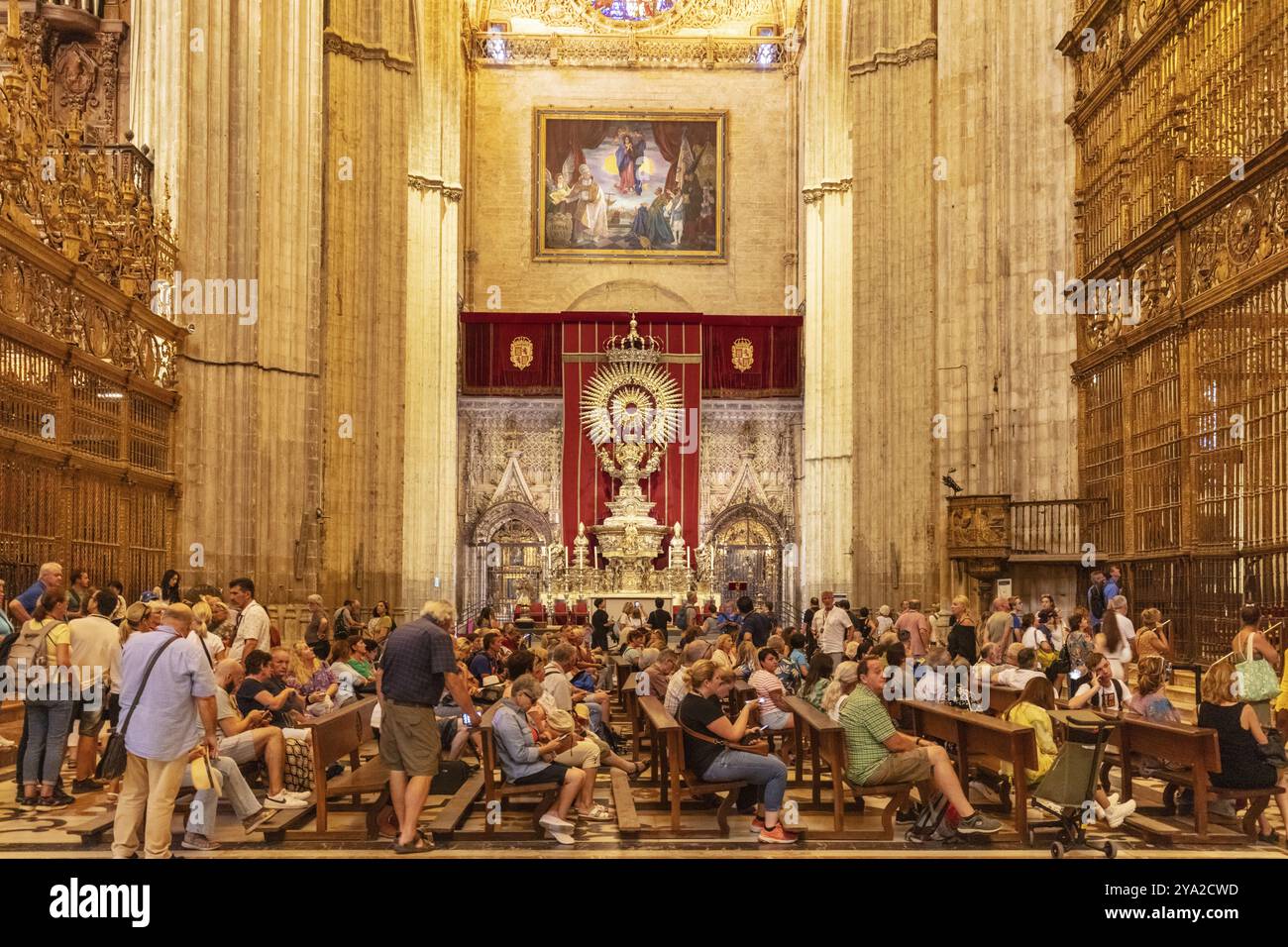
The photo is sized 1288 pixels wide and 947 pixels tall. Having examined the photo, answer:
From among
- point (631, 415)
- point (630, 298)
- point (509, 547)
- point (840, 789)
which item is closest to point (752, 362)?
point (631, 415)

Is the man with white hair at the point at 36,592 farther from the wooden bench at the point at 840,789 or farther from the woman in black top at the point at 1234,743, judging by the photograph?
the woman in black top at the point at 1234,743

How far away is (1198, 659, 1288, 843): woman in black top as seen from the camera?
8.05m

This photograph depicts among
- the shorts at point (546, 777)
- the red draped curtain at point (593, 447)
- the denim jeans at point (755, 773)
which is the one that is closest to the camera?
the denim jeans at point (755, 773)

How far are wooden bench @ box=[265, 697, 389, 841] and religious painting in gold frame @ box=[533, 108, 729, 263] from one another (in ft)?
101

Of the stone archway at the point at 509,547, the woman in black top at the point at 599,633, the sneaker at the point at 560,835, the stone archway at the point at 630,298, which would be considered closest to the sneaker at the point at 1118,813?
the sneaker at the point at 560,835

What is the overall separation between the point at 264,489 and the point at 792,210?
2367cm

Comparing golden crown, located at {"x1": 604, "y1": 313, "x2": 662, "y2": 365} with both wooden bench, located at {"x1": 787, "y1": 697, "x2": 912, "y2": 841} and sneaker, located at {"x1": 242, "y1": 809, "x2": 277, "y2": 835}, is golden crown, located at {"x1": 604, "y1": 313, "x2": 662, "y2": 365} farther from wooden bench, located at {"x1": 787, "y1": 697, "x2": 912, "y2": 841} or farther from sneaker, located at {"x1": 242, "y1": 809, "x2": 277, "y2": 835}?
sneaker, located at {"x1": 242, "y1": 809, "x2": 277, "y2": 835}

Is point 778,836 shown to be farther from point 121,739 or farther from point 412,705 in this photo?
point 121,739

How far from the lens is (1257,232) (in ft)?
39.9

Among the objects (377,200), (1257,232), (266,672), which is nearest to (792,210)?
(377,200)

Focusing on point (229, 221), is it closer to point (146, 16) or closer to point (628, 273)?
point (146, 16)

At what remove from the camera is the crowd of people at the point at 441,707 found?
7.13 m

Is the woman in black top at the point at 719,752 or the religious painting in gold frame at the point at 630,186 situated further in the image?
the religious painting in gold frame at the point at 630,186

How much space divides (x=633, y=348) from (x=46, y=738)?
27.6m
